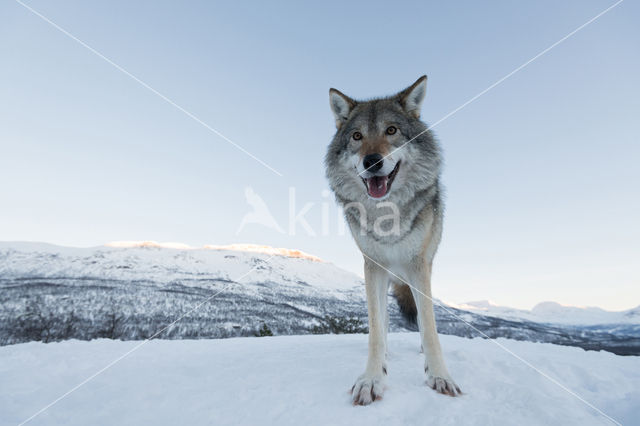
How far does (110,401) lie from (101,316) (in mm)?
7342

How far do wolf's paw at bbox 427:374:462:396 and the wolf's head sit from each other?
167 cm

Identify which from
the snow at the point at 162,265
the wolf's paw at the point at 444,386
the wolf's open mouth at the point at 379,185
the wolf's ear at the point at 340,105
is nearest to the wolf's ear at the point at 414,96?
the wolf's ear at the point at 340,105

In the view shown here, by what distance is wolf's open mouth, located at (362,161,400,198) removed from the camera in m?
2.98

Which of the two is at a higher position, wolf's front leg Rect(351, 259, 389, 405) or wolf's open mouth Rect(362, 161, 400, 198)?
wolf's open mouth Rect(362, 161, 400, 198)

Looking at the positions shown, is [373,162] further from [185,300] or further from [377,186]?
[185,300]

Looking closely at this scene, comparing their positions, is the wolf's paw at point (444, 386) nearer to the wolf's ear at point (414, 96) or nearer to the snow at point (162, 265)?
the wolf's ear at point (414, 96)

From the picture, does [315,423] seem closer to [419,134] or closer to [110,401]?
[110,401]

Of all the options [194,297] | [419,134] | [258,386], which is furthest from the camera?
[194,297]

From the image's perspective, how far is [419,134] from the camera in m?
3.35

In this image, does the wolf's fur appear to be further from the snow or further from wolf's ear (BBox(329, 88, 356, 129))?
the snow

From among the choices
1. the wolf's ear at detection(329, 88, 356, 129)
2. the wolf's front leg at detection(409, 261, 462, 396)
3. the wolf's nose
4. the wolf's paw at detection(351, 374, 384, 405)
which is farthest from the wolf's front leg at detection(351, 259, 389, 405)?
the wolf's ear at detection(329, 88, 356, 129)

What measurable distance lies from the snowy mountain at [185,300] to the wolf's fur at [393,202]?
1.69 m

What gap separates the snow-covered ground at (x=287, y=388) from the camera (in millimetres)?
2107

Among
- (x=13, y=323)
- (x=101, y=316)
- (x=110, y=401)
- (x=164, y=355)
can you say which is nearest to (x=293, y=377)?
(x=110, y=401)
